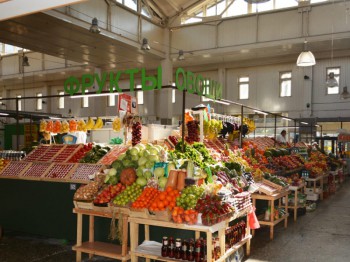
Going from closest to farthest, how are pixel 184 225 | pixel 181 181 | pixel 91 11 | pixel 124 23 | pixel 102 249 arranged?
pixel 184 225 → pixel 181 181 → pixel 102 249 → pixel 91 11 → pixel 124 23

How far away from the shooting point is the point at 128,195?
15.2 feet

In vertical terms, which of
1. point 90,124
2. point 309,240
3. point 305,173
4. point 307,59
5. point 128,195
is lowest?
point 309,240

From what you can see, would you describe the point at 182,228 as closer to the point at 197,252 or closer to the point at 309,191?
the point at 197,252

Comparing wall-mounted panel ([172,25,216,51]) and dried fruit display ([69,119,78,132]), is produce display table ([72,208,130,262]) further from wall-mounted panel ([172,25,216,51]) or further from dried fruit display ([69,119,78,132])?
wall-mounted panel ([172,25,216,51])

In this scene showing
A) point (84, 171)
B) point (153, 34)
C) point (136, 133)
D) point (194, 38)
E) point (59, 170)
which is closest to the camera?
point (84, 171)

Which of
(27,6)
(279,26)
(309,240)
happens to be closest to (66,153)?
(309,240)

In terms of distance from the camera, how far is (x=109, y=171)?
5105mm

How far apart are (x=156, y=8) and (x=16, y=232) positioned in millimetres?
12838

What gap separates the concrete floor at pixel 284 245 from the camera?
17.5 ft

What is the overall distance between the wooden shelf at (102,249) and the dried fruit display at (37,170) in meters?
1.78

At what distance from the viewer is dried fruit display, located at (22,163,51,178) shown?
20.6 ft

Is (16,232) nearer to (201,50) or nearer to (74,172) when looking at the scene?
(74,172)

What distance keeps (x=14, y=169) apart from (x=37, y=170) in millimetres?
581

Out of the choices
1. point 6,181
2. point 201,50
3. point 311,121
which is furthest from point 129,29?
point 6,181
